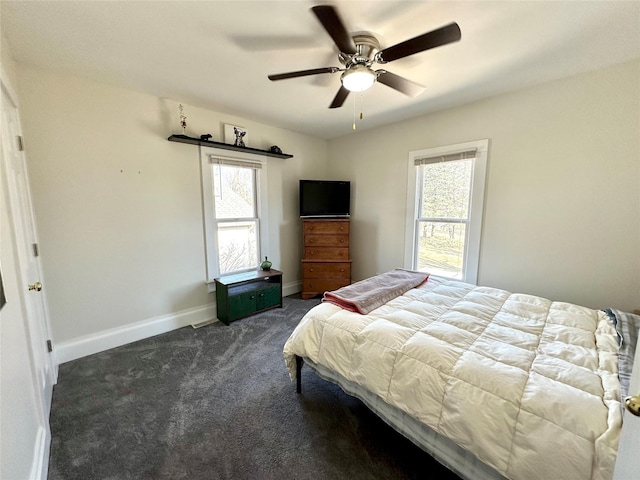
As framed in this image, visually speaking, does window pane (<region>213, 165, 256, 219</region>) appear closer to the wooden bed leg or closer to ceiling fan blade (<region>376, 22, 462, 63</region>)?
the wooden bed leg

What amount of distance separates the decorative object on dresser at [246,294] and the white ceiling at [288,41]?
206cm

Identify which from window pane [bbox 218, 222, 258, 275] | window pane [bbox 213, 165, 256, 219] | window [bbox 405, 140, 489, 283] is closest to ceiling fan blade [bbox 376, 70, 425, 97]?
window [bbox 405, 140, 489, 283]

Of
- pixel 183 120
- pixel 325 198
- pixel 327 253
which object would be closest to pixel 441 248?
pixel 327 253

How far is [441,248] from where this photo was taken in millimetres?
3248

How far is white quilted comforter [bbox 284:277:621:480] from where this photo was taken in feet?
3.04

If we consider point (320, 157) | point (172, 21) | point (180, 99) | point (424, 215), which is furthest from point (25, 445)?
point (320, 157)

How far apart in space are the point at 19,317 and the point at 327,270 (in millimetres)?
3011

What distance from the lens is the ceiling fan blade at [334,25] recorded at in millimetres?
1244

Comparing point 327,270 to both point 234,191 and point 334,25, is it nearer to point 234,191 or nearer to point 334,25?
point 234,191

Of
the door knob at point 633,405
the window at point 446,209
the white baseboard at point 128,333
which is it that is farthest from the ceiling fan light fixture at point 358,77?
the white baseboard at point 128,333

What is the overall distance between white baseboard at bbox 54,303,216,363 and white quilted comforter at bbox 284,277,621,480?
5.70 feet

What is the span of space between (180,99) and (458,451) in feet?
11.8

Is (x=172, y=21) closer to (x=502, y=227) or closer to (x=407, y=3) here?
(x=407, y=3)

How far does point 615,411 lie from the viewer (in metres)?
0.92
